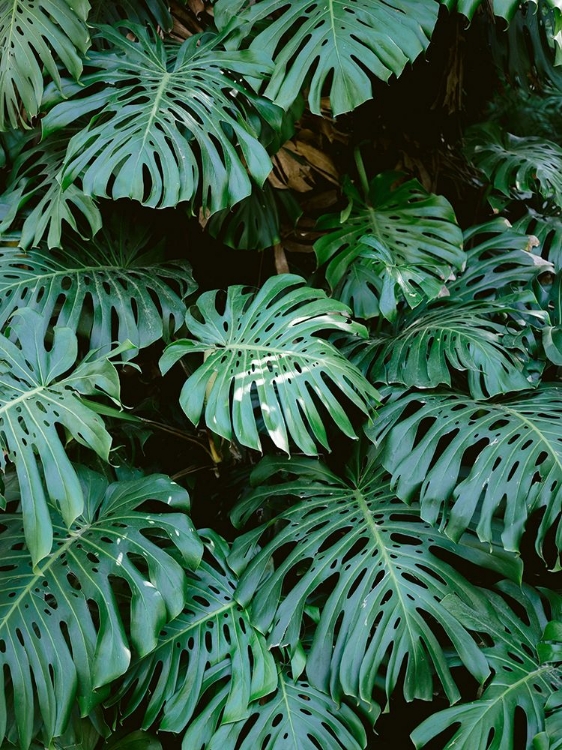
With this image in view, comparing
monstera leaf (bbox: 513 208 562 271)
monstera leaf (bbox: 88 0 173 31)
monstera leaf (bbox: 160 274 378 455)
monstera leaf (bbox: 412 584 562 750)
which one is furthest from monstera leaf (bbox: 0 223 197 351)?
monstera leaf (bbox: 513 208 562 271)

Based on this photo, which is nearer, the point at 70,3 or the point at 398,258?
the point at 70,3

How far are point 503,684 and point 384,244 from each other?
0.98 meters

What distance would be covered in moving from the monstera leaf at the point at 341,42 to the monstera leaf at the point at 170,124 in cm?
6

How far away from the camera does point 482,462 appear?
4.03 feet

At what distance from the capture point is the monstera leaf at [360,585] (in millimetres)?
1188

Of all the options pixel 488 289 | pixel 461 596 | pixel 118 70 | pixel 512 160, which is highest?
pixel 118 70

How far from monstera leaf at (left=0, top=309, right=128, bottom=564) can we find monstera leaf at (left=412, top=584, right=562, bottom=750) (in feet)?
2.06

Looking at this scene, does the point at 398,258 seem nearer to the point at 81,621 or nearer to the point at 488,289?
the point at 488,289

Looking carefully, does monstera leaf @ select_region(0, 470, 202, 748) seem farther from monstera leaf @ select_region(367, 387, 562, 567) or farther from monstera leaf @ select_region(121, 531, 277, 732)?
monstera leaf @ select_region(367, 387, 562, 567)

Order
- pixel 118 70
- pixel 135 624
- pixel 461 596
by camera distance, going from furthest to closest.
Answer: pixel 118 70, pixel 461 596, pixel 135 624

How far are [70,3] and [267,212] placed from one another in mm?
608

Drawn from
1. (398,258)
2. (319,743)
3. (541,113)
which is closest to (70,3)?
(398,258)

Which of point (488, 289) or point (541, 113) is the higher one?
point (541, 113)

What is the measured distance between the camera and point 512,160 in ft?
6.30
